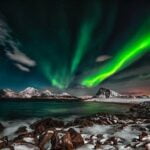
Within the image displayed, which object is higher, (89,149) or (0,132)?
(0,132)

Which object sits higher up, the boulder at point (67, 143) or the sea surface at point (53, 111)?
the sea surface at point (53, 111)

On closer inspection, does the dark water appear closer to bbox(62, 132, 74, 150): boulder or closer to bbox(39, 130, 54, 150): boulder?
bbox(39, 130, 54, 150): boulder

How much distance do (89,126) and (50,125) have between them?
6100 millimetres

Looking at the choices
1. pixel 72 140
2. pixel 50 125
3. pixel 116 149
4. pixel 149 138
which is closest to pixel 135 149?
pixel 116 149

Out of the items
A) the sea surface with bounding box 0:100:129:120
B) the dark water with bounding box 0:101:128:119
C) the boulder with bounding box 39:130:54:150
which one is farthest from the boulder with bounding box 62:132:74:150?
the dark water with bounding box 0:101:128:119

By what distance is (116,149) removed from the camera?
17.2 meters

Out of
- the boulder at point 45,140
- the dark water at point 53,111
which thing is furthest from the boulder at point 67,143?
the dark water at point 53,111

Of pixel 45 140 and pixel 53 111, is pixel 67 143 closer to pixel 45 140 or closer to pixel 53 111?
A: pixel 45 140

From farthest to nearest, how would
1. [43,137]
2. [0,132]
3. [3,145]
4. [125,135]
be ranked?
[0,132] → [125,135] → [43,137] → [3,145]

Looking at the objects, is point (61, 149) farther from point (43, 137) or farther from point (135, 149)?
point (135, 149)

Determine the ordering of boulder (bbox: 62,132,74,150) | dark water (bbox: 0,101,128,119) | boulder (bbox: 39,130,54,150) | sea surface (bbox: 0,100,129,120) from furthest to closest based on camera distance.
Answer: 1. dark water (bbox: 0,101,128,119)
2. sea surface (bbox: 0,100,129,120)
3. boulder (bbox: 39,130,54,150)
4. boulder (bbox: 62,132,74,150)

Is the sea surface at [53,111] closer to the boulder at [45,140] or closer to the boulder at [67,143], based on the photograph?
the boulder at [45,140]

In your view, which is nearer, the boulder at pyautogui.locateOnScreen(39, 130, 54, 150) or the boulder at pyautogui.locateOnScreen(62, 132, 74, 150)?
the boulder at pyautogui.locateOnScreen(62, 132, 74, 150)

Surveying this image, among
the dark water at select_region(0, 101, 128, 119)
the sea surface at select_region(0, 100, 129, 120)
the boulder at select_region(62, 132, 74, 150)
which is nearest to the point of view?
the boulder at select_region(62, 132, 74, 150)
